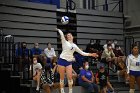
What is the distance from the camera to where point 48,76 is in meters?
14.3

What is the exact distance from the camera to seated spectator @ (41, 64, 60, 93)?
14.2 metres

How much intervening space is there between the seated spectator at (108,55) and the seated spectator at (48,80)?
184 inches

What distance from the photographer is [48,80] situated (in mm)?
14266

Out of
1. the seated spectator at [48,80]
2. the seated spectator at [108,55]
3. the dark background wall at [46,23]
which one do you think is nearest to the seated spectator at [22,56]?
the seated spectator at [48,80]

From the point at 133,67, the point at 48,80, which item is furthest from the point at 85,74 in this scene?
the point at 133,67

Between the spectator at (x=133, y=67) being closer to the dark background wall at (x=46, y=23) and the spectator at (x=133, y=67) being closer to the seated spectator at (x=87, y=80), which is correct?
the seated spectator at (x=87, y=80)

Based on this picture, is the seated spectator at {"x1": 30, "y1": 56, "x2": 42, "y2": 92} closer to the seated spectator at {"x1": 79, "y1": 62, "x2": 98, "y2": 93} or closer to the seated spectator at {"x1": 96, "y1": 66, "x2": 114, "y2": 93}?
the seated spectator at {"x1": 79, "y1": 62, "x2": 98, "y2": 93}

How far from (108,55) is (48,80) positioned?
531cm

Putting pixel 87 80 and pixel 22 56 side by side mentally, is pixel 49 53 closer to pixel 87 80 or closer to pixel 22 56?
pixel 87 80

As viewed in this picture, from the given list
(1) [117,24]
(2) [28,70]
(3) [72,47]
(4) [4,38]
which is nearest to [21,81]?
(2) [28,70]

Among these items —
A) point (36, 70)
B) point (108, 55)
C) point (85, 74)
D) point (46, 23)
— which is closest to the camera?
point (36, 70)

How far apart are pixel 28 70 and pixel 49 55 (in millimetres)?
3442

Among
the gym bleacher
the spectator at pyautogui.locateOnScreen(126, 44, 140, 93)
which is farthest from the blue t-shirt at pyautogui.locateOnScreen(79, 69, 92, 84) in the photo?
the spectator at pyautogui.locateOnScreen(126, 44, 140, 93)

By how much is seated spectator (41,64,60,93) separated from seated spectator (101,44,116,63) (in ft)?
15.3
